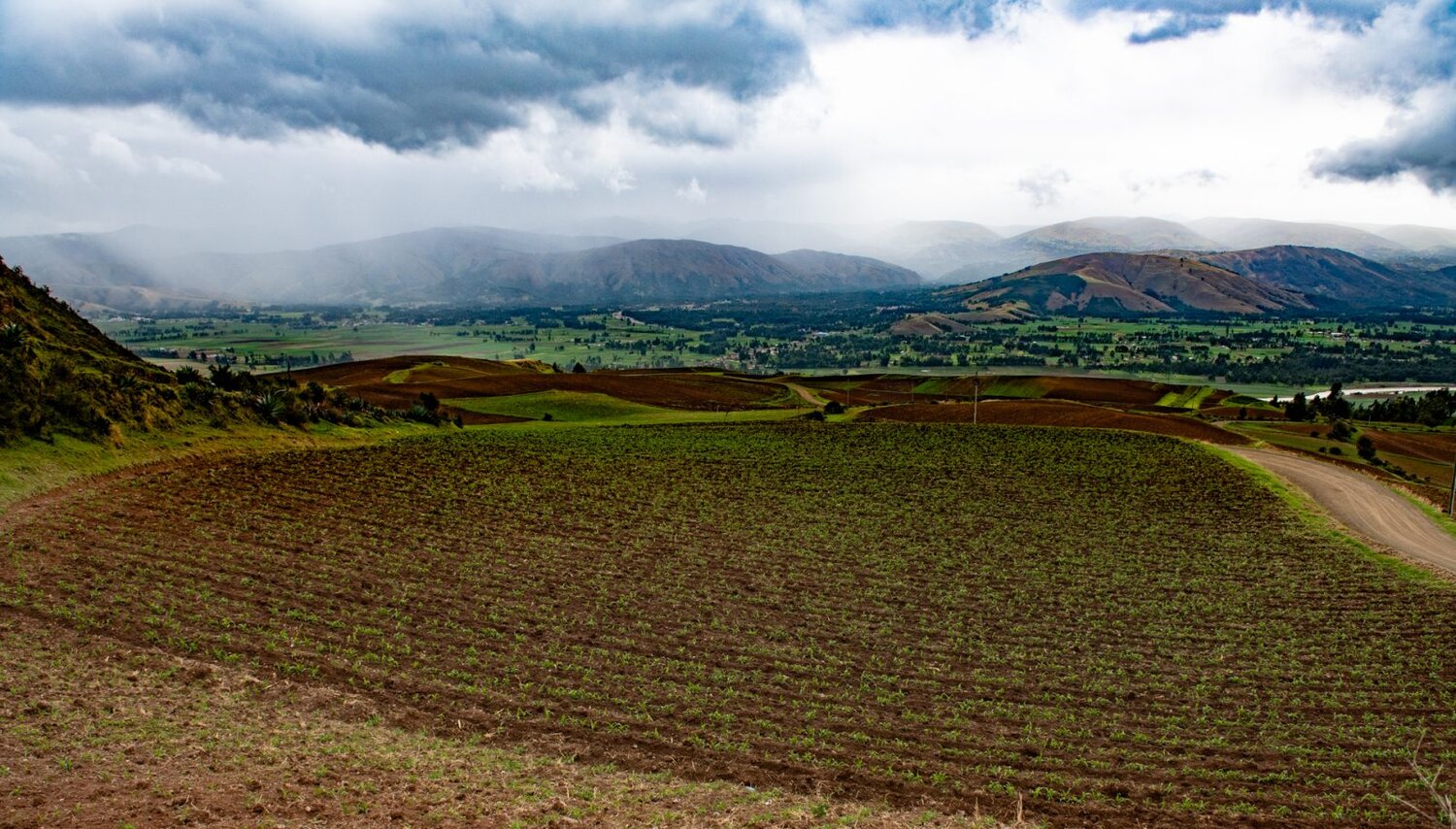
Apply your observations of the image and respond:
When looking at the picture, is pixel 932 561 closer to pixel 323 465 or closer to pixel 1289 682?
pixel 1289 682

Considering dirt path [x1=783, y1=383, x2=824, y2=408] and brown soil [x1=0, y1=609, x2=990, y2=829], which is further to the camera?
dirt path [x1=783, y1=383, x2=824, y2=408]

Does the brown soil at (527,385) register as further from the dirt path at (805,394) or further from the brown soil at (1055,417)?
the brown soil at (1055,417)

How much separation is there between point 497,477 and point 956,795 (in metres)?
35.6

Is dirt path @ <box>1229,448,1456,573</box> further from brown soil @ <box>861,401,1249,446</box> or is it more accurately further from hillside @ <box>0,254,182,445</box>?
hillside @ <box>0,254,182,445</box>

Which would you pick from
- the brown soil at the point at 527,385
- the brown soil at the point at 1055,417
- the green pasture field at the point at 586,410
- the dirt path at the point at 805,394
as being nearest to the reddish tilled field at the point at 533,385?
the brown soil at the point at 527,385

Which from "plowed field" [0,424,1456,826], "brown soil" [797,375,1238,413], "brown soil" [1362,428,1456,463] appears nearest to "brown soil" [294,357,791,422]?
"brown soil" [797,375,1238,413]

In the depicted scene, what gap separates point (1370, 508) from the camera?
153 feet

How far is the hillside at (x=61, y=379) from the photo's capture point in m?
38.6

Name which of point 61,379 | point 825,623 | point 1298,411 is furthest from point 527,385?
point 1298,411

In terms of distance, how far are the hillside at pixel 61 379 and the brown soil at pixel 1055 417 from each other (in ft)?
200

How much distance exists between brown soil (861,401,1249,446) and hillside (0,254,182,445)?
6098 cm

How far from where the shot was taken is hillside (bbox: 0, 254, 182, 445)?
3862 centimetres

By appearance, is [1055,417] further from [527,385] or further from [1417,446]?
[527,385]

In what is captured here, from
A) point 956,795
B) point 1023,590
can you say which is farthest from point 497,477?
point 956,795
